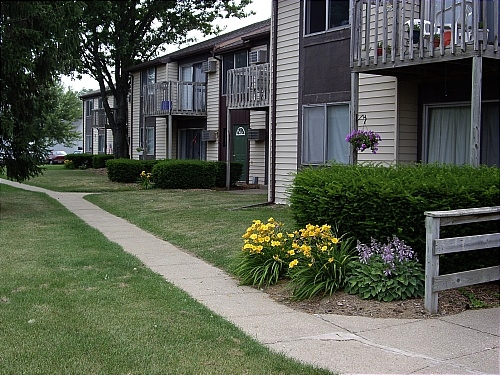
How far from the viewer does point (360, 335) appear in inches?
235

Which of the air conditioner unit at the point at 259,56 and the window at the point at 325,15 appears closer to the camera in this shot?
the window at the point at 325,15

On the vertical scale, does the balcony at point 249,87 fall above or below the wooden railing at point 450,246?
above

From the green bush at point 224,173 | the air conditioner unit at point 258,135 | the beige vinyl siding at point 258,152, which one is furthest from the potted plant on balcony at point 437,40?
the green bush at point 224,173

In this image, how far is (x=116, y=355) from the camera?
516 centimetres

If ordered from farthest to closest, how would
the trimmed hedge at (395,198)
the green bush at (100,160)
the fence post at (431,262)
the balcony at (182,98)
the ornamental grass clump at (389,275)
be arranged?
the green bush at (100,160)
the balcony at (182,98)
the trimmed hedge at (395,198)
the ornamental grass clump at (389,275)
the fence post at (431,262)

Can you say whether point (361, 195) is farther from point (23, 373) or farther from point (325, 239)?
point (23, 373)

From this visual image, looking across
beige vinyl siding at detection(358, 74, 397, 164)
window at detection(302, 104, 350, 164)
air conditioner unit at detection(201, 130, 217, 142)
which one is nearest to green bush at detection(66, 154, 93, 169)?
air conditioner unit at detection(201, 130, 217, 142)

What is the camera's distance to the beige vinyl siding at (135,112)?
35.5 metres

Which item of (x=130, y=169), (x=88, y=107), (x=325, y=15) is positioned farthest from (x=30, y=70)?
(x=88, y=107)

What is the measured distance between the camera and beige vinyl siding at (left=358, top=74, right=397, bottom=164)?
43.0ft

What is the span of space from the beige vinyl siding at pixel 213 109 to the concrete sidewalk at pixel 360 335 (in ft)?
63.0

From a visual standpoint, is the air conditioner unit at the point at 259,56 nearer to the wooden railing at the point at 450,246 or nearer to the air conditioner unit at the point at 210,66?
the air conditioner unit at the point at 210,66

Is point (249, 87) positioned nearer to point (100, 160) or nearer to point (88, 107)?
point (100, 160)

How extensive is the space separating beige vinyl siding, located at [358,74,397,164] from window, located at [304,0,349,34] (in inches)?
58.7
